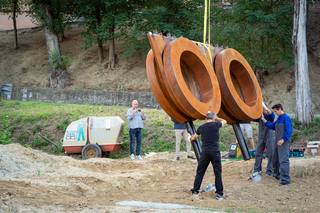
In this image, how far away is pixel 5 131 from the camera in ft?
42.6

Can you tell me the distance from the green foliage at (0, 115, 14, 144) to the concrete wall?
10.5 ft

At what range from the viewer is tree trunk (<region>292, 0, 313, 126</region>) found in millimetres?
13352

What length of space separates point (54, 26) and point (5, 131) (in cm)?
916

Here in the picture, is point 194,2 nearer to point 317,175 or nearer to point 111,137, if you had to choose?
point 111,137

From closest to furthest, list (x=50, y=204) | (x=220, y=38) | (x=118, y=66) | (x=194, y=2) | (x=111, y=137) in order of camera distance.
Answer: (x=50, y=204), (x=111, y=137), (x=220, y=38), (x=194, y=2), (x=118, y=66)

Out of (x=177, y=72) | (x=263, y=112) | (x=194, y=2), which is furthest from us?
(x=194, y=2)

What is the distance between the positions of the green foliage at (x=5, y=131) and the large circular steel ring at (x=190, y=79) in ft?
29.5

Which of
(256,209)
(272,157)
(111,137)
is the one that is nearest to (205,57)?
(272,157)

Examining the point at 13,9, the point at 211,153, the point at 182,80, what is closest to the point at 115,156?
the point at 182,80

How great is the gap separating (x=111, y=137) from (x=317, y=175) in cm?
634

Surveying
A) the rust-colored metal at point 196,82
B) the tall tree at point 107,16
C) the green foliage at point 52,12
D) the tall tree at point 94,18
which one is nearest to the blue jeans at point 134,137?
the rust-colored metal at point 196,82

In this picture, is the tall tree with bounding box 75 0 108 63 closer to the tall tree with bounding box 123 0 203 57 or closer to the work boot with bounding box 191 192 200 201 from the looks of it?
the tall tree with bounding box 123 0 203 57

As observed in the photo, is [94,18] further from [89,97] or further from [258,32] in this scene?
[258,32]

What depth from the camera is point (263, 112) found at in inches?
280
